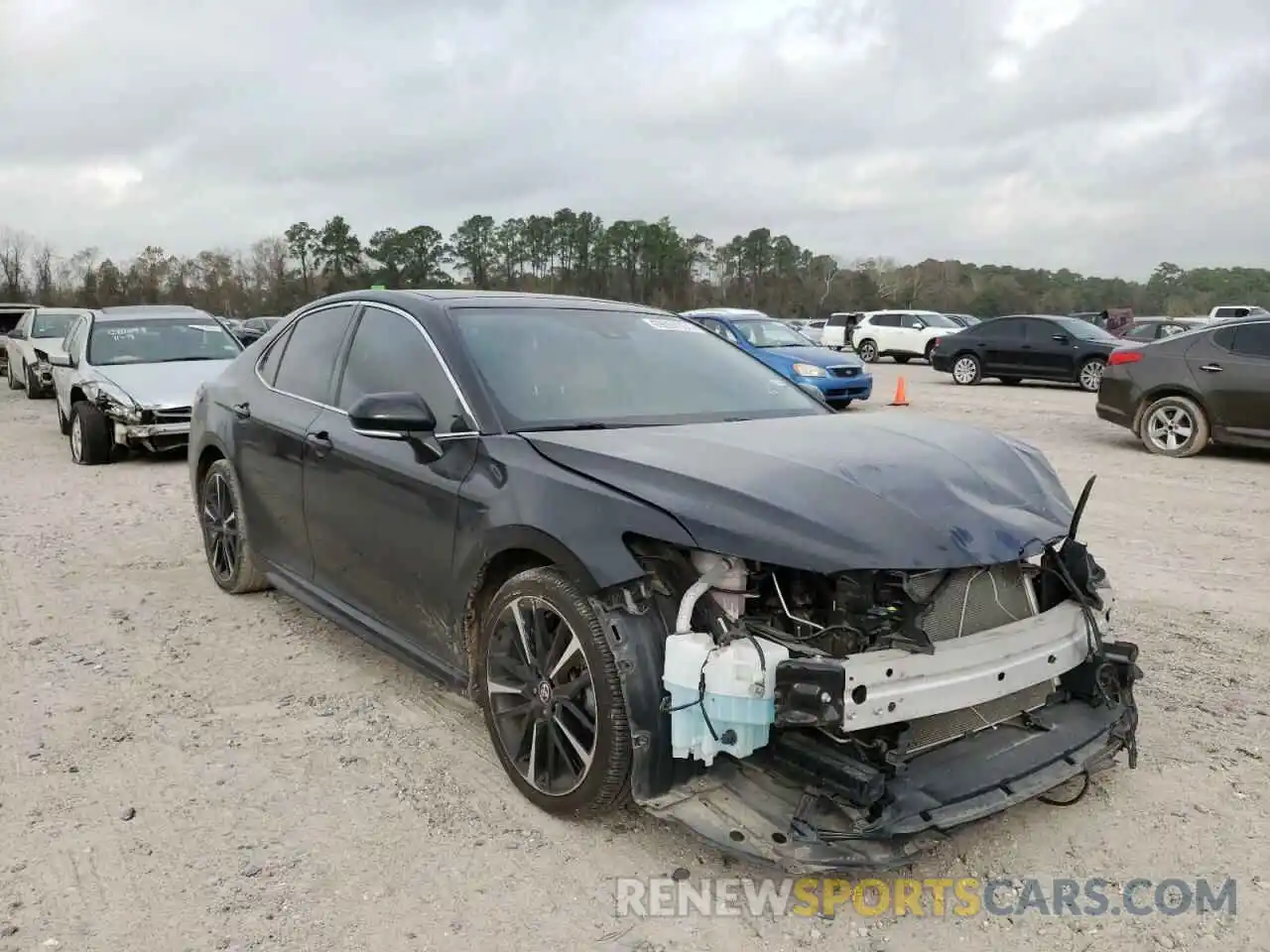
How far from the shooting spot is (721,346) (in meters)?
4.64

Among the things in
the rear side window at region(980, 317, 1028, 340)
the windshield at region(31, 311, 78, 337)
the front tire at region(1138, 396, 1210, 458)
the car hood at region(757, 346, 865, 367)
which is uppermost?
the rear side window at region(980, 317, 1028, 340)

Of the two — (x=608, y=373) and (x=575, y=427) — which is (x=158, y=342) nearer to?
(x=608, y=373)

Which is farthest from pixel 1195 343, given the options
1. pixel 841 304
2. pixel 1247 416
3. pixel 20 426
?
pixel 841 304

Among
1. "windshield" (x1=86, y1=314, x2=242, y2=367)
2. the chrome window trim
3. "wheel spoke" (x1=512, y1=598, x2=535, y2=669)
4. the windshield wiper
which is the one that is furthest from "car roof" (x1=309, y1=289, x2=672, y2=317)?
"windshield" (x1=86, y1=314, x2=242, y2=367)

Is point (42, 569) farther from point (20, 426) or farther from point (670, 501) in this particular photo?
point (20, 426)

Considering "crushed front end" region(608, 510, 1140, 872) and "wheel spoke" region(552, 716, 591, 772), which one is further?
"wheel spoke" region(552, 716, 591, 772)

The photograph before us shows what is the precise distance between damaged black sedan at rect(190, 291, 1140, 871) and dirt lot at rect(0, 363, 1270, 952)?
0.81ft

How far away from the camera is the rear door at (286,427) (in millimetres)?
4449

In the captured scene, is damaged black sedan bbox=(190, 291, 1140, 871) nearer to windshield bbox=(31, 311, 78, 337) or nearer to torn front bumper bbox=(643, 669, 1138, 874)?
torn front bumper bbox=(643, 669, 1138, 874)

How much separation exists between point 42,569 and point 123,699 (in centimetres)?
261

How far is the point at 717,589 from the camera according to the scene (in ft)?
9.14

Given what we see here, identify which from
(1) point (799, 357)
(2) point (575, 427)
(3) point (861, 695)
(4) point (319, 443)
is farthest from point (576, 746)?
(1) point (799, 357)

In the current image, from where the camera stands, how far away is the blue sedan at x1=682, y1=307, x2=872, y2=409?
48.5ft

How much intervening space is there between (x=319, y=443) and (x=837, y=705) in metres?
2.66
